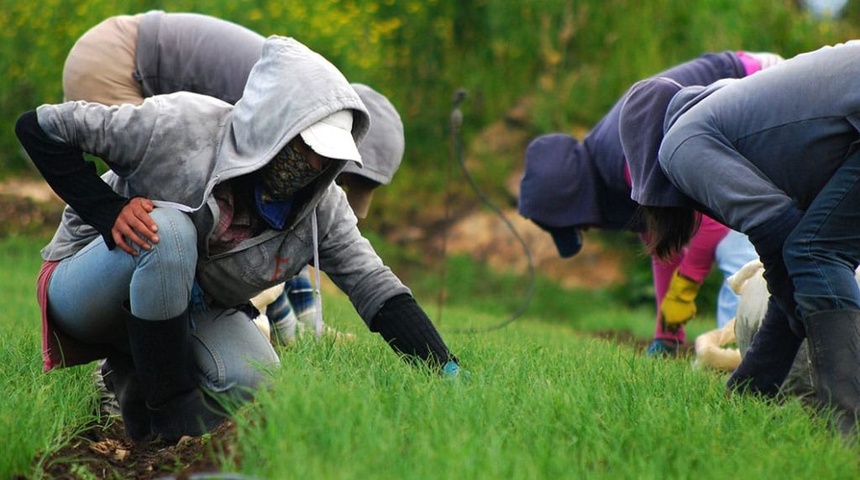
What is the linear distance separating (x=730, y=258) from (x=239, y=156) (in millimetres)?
2924

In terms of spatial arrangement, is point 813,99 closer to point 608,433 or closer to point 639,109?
point 639,109

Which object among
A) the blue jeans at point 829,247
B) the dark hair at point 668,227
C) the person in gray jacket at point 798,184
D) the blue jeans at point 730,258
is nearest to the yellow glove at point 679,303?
the blue jeans at point 730,258

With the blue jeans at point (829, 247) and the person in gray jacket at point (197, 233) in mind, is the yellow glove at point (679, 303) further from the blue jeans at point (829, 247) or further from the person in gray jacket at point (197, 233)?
the blue jeans at point (829, 247)

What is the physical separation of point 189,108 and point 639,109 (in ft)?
4.96

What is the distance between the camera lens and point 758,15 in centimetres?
1162

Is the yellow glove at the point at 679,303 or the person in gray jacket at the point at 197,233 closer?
the person in gray jacket at the point at 197,233

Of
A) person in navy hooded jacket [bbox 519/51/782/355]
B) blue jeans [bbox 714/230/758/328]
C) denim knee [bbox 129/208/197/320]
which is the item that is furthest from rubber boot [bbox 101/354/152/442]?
blue jeans [bbox 714/230/758/328]

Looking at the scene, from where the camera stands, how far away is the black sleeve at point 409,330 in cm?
366

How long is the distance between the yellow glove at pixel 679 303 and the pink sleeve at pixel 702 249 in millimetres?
49

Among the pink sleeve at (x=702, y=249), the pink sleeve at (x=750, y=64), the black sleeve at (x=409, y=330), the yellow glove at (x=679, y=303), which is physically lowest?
the yellow glove at (x=679, y=303)

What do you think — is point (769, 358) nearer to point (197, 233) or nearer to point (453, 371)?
point (453, 371)

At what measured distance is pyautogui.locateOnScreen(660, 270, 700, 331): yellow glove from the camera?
5.75 m

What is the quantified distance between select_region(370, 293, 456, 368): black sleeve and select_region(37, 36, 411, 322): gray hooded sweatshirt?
4 centimetres

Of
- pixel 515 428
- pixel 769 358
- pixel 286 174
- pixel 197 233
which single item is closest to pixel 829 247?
pixel 769 358
